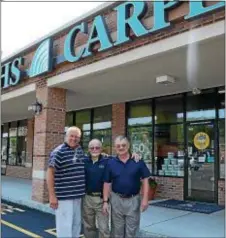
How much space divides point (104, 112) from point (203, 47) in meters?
6.90

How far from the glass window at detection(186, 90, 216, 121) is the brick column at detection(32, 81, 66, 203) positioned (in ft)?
11.6

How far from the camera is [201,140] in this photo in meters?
9.30

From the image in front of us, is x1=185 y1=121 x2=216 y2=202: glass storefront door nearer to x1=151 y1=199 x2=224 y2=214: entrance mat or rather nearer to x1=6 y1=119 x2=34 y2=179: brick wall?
x1=151 y1=199 x2=224 y2=214: entrance mat

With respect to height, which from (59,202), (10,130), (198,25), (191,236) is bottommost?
(191,236)

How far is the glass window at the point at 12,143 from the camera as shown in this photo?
18553 millimetres

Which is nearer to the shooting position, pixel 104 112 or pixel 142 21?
pixel 142 21

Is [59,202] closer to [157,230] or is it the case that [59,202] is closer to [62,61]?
[157,230]

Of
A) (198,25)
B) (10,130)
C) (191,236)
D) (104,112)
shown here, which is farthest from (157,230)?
(10,130)

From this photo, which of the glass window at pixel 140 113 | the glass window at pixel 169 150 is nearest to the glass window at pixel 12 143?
the glass window at pixel 140 113

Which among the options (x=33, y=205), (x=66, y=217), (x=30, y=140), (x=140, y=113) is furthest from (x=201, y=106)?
(x=30, y=140)

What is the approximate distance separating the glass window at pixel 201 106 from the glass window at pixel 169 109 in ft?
1.01

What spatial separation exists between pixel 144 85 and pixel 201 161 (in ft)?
8.28

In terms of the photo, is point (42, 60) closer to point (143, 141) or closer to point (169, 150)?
point (143, 141)

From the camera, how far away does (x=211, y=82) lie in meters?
8.63
